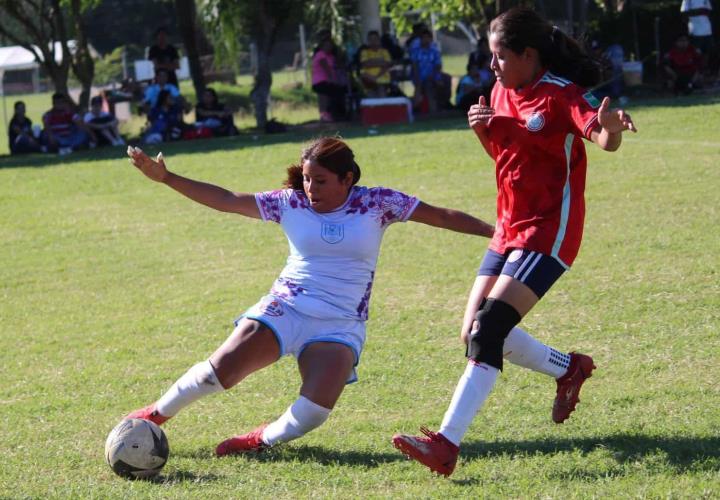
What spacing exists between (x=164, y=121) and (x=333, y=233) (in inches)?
648

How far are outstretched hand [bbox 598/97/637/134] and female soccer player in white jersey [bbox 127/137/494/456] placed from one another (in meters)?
0.98

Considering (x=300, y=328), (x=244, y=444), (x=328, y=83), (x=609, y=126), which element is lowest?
(x=244, y=444)

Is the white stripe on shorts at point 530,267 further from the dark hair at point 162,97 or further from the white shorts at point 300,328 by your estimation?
the dark hair at point 162,97

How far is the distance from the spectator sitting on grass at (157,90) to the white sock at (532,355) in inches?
644

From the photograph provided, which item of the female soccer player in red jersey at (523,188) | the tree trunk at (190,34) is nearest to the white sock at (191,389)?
the female soccer player in red jersey at (523,188)

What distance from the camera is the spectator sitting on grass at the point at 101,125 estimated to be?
2108 centimetres

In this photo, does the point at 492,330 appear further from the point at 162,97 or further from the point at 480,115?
the point at 162,97

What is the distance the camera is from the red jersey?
4.78 metres

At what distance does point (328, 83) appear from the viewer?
22.0m

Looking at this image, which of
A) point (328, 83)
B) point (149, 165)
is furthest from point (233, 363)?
point (328, 83)

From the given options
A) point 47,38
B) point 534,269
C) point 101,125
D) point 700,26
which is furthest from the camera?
point 47,38

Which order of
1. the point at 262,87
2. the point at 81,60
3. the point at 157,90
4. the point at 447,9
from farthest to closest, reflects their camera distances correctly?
the point at 81,60
the point at 447,9
the point at 262,87
the point at 157,90

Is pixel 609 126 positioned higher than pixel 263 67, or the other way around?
pixel 263 67

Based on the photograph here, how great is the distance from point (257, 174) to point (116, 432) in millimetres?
10621
